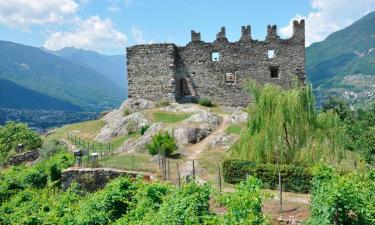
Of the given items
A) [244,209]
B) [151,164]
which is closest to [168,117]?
[151,164]

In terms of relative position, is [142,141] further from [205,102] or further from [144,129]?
[205,102]

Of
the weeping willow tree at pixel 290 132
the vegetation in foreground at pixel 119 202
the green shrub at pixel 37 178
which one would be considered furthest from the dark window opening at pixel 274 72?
the green shrub at pixel 37 178

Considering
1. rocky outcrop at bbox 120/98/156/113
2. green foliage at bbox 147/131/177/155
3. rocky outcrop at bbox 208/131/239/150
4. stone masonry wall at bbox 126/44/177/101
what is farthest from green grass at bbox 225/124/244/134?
rocky outcrop at bbox 120/98/156/113

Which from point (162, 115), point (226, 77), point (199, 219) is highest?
point (226, 77)

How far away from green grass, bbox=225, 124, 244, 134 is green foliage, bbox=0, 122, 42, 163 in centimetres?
1878

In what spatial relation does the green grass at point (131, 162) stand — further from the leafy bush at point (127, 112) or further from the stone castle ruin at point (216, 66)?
the stone castle ruin at point (216, 66)

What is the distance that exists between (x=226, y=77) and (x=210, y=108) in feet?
11.5

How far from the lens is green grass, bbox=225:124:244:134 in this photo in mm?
33688

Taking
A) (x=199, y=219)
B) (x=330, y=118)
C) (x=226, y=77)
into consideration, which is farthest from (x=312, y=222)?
(x=226, y=77)

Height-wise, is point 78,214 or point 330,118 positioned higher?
point 330,118

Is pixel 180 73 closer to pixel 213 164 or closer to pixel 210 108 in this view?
pixel 210 108

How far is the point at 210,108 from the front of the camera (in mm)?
40375

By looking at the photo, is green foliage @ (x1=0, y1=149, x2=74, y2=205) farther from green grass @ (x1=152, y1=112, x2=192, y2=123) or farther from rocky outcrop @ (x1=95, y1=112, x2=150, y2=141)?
green grass @ (x1=152, y1=112, x2=192, y2=123)

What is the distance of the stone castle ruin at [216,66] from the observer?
40.7 m
